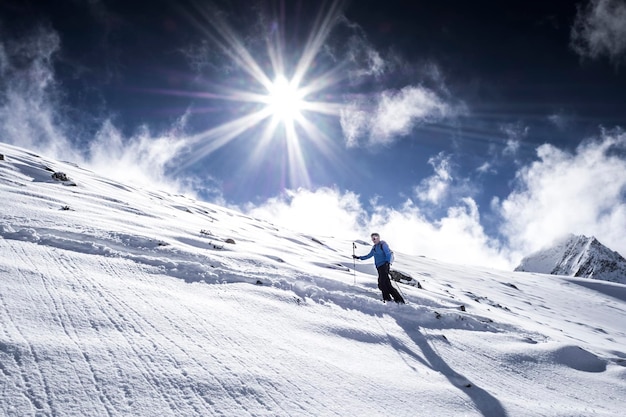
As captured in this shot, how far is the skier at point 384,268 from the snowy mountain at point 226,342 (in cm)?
34

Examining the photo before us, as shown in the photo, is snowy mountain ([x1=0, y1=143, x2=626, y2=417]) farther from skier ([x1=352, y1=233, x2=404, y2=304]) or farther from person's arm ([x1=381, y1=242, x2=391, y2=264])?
person's arm ([x1=381, y1=242, x2=391, y2=264])

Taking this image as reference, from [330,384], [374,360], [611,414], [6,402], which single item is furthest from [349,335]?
[6,402]

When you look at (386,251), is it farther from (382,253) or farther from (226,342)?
(226,342)

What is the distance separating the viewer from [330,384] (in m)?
3.81

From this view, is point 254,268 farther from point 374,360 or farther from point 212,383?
point 212,383

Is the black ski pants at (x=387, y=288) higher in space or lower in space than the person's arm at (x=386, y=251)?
lower

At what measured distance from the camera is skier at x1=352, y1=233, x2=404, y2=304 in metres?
7.89

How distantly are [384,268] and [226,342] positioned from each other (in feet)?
16.1

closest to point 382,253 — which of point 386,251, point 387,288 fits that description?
point 386,251

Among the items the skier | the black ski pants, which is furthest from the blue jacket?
the black ski pants

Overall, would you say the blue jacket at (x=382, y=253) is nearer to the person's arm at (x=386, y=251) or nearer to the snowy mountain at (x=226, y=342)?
the person's arm at (x=386, y=251)

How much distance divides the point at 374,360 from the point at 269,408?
6.85 feet

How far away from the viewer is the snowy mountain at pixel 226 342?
10.0 ft

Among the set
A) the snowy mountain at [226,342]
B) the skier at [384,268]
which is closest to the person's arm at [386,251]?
the skier at [384,268]
